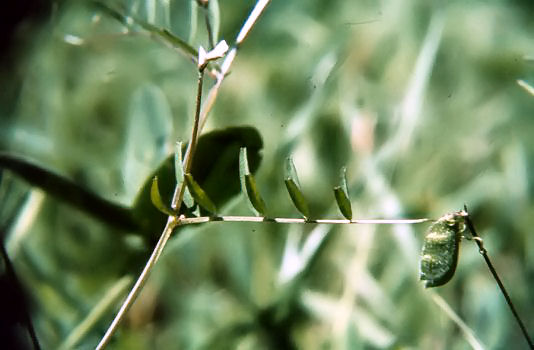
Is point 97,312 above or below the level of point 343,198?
below

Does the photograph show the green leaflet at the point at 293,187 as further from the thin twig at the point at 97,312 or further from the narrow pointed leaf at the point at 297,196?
the thin twig at the point at 97,312

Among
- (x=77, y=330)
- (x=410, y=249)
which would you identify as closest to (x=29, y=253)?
(x=77, y=330)

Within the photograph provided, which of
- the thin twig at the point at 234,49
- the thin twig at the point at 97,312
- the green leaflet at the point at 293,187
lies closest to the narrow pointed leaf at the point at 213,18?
the thin twig at the point at 234,49

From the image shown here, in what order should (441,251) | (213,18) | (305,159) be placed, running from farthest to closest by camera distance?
1. (305,159)
2. (213,18)
3. (441,251)

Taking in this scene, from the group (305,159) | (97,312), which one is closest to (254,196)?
(97,312)

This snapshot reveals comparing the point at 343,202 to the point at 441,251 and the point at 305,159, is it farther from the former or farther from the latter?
the point at 305,159

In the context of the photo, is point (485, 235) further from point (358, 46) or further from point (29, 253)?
point (29, 253)
